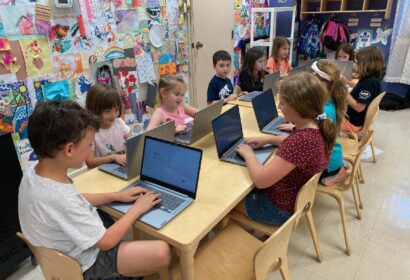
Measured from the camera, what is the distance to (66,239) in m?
1.02

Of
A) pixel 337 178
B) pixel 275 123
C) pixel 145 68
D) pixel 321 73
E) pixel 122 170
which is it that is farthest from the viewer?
pixel 145 68

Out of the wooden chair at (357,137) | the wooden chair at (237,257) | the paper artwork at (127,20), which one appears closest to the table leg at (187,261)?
the wooden chair at (237,257)

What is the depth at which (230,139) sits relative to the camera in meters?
1.67

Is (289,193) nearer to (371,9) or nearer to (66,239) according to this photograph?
(66,239)

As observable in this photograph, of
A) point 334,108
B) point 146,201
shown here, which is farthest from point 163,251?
point 334,108

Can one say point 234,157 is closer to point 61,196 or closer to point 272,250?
point 272,250

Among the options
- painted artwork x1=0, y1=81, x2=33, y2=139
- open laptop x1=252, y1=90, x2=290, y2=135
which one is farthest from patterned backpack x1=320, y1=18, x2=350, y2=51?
painted artwork x1=0, y1=81, x2=33, y2=139

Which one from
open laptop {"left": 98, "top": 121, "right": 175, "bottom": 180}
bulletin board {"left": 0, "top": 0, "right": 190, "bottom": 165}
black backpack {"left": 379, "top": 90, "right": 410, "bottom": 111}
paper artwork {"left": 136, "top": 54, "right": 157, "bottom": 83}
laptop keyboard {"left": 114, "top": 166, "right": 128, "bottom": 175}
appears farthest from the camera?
black backpack {"left": 379, "top": 90, "right": 410, "bottom": 111}

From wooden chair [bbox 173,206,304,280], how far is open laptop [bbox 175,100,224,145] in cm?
57

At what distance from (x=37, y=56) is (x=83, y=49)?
414 millimetres

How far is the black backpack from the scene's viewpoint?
450cm

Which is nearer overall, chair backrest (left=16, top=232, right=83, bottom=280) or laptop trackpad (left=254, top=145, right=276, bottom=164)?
chair backrest (left=16, top=232, right=83, bottom=280)

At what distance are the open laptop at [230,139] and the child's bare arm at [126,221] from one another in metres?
0.47

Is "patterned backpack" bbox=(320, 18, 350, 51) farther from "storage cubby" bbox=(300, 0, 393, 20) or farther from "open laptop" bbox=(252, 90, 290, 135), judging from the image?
"open laptop" bbox=(252, 90, 290, 135)
